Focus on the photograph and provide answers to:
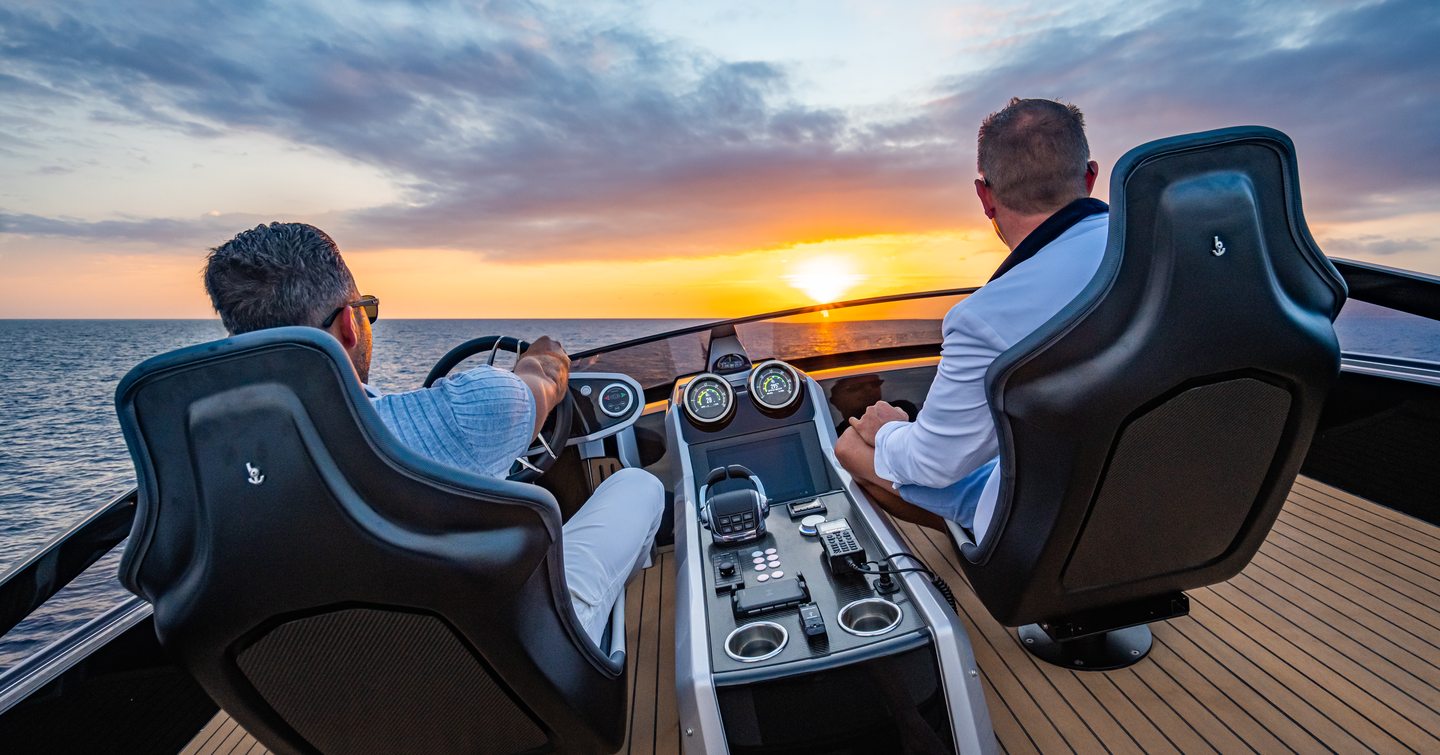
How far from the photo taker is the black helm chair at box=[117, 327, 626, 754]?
0.74m

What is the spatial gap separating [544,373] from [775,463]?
1.39 metres

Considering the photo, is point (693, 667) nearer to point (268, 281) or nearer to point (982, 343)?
point (982, 343)

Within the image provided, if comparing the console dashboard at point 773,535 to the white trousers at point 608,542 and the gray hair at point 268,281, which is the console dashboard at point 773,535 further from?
the gray hair at point 268,281

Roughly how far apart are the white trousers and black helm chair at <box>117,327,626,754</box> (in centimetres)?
25

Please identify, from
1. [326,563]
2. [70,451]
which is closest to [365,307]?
[326,563]

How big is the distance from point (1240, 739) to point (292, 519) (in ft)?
5.88

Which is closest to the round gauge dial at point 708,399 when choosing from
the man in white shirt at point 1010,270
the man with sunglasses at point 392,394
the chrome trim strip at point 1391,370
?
the man in white shirt at point 1010,270

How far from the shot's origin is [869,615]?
4.74 ft

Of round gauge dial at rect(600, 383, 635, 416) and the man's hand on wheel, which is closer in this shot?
the man's hand on wheel

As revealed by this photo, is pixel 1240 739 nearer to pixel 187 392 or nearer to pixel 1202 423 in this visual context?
pixel 1202 423

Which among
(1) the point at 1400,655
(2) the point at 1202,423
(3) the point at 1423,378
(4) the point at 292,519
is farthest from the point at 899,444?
(3) the point at 1423,378

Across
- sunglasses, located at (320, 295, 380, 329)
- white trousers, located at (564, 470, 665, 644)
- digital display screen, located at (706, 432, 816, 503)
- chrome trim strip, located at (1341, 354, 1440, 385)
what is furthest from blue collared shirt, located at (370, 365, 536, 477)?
chrome trim strip, located at (1341, 354, 1440, 385)

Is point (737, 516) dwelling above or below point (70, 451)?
above

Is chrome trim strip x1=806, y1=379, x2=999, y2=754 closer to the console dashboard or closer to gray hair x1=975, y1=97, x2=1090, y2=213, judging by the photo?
the console dashboard
